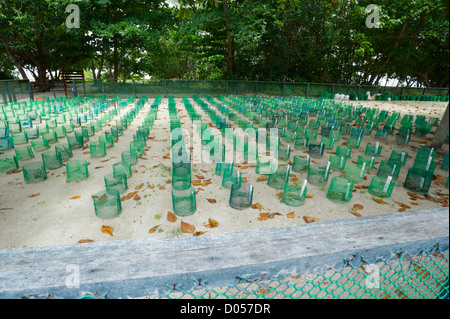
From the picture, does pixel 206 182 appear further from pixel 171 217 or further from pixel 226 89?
pixel 226 89

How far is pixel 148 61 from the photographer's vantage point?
1133 inches

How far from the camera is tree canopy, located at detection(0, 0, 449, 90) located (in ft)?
52.2

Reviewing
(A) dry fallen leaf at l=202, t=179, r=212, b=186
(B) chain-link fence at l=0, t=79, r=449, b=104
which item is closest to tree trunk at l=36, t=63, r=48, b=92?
(B) chain-link fence at l=0, t=79, r=449, b=104

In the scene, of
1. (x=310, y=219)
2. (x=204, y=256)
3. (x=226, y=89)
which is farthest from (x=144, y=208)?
(x=226, y=89)

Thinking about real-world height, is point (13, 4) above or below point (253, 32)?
above

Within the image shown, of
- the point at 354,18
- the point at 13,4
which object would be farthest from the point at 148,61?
the point at 354,18

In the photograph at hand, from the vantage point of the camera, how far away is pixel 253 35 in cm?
1525

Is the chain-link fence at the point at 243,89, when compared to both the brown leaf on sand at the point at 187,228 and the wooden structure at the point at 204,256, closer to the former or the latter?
the brown leaf on sand at the point at 187,228

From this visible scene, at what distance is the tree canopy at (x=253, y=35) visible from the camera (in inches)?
626

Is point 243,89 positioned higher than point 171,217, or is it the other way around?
point 243,89

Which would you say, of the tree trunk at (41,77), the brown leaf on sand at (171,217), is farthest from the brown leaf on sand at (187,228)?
the tree trunk at (41,77)

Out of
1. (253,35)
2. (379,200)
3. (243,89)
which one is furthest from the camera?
(243,89)

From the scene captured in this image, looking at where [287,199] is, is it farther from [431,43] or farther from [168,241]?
[431,43]
